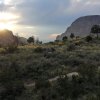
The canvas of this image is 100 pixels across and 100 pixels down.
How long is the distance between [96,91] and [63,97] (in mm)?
1886

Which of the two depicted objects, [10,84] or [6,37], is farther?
[6,37]

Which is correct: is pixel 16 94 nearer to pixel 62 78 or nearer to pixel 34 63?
pixel 62 78

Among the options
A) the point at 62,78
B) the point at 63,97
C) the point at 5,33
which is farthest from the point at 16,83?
the point at 5,33

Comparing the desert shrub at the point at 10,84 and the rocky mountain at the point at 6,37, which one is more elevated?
the rocky mountain at the point at 6,37

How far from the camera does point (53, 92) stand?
59.5 ft

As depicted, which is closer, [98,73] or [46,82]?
[46,82]

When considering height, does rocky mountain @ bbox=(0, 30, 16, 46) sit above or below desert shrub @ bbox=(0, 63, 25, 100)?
above

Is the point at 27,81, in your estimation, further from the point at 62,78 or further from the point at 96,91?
the point at 96,91

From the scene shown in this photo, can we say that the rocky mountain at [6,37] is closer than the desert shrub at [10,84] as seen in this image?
No

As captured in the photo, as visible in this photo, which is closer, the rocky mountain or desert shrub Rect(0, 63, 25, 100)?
desert shrub Rect(0, 63, 25, 100)

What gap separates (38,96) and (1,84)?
3981 mm

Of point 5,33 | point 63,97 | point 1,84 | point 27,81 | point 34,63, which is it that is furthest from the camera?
point 5,33

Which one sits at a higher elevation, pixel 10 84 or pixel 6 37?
pixel 6 37

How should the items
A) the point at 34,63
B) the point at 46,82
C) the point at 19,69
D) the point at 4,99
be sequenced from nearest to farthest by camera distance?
the point at 4,99 → the point at 46,82 → the point at 19,69 → the point at 34,63
